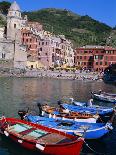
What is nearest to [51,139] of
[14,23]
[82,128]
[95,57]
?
[82,128]

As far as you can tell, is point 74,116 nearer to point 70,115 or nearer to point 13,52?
point 70,115

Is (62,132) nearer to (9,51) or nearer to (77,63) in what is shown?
(9,51)

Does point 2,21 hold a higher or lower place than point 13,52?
higher

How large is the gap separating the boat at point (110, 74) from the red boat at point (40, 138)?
297 feet

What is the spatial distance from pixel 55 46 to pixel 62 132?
12062 cm

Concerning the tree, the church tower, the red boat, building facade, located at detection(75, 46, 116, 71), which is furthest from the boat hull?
the tree

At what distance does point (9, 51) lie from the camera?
135 metres

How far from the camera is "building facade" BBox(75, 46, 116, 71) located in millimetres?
146875

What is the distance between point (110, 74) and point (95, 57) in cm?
1442

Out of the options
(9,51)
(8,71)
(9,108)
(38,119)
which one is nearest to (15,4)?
(9,51)

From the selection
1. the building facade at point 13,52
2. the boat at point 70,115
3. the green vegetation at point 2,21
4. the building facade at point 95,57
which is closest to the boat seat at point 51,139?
the boat at point 70,115

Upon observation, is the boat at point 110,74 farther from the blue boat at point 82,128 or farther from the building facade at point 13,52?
the blue boat at point 82,128

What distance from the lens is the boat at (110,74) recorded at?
12788cm

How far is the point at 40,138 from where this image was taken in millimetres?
29219
